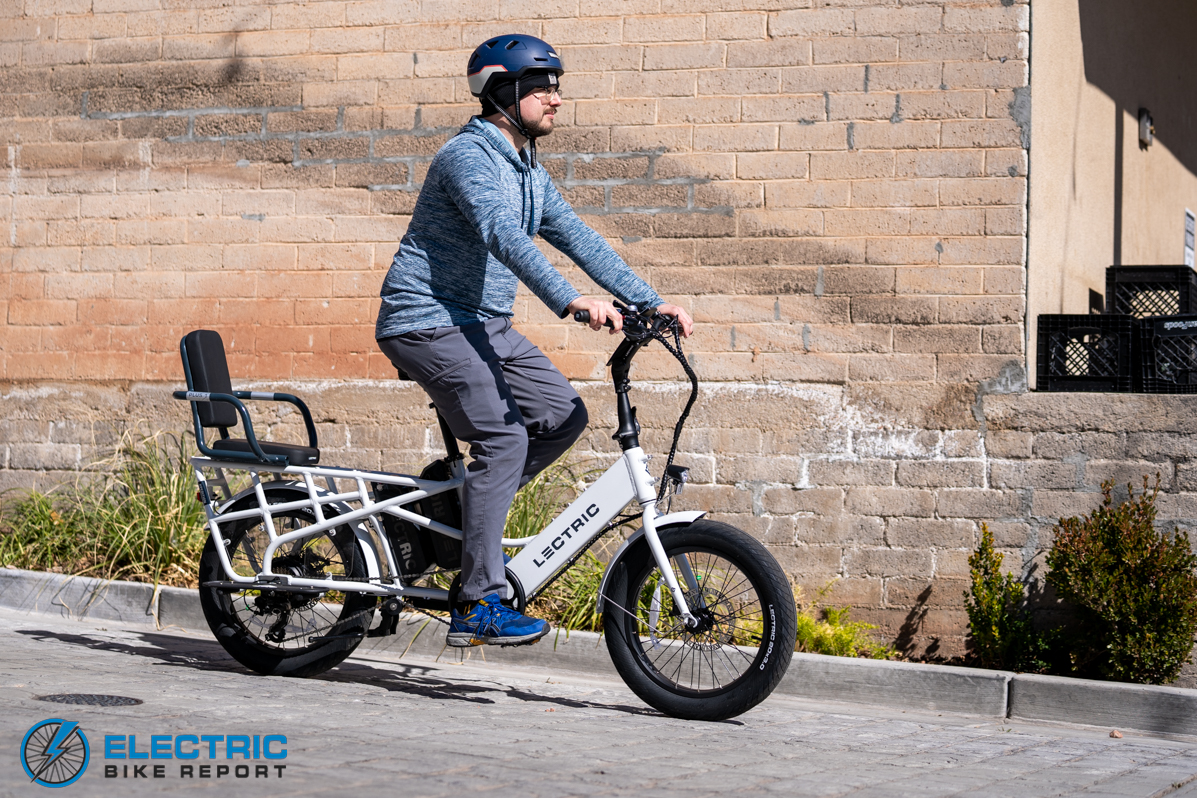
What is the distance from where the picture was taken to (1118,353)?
6402mm

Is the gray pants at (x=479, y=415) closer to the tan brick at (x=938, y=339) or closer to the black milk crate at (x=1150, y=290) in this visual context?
the tan brick at (x=938, y=339)

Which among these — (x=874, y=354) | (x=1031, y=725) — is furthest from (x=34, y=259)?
(x=1031, y=725)

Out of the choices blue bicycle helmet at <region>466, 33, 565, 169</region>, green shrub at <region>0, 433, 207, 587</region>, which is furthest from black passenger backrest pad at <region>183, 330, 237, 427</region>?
green shrub at <region>0, 433, 207, 587</region>

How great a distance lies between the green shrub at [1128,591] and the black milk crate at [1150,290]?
1999mm

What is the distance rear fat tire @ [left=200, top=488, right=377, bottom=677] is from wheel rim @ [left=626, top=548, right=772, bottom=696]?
110 centimetres

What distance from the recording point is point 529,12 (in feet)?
23.7

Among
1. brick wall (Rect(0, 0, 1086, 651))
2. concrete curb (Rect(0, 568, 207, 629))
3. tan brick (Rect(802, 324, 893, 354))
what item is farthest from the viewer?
tan brick (Rect(802, 324, 893, 354))

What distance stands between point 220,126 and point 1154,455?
5670 mm

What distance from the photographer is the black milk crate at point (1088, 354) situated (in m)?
6.40

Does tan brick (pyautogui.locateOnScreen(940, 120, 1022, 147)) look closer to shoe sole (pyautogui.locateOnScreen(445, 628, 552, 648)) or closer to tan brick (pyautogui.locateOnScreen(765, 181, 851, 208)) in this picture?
tan brick (pyautogui.locateOnScreen(765, 181, 851, 208))

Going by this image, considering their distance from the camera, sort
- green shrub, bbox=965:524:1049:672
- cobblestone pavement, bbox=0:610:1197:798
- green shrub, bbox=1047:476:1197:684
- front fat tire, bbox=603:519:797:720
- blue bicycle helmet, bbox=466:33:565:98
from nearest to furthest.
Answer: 1. cobblestone pavement, bbox=0:610:1197:798
2. front fat tire, bbox=603:519:797:720
3. blue bicycle helmet, bbox=466:33:565:98
4. green shrub, bbox=1047:476:1197:684
5. green shrub, bbox=965:524:1049:672

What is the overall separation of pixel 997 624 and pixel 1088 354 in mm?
1513

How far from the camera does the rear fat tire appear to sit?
15.7 ft

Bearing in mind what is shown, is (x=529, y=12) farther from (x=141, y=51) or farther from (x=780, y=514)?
(x=780, y=514)
